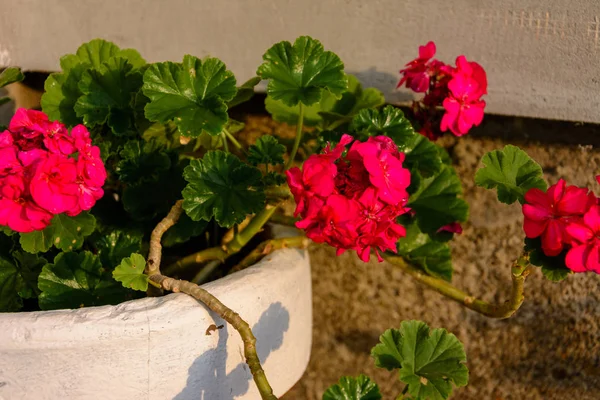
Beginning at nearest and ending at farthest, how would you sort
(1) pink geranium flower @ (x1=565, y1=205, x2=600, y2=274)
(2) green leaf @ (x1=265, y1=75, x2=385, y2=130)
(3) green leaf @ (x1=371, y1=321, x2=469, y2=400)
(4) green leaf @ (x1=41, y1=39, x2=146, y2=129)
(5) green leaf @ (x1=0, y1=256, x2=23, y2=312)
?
(1) pink geranium flower @ (x1=565, y1=205, x2=600, y2=274)
(3) green leaf @ (x1=371, y1=321, x2=469, y2=400)
(5) green leaf @ (x1=0, y1=256, x2=23, y2=312)
(4) green leaf @ (x1=41, y1=39, x2=146, y2=129)
(2) green leaf @ (x1=265, y1=75, x2=385, y2=130)

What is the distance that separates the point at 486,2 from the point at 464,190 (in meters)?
0.40

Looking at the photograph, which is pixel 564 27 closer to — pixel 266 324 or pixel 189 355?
pixel 266 324

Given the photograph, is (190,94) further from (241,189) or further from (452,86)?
(452,86)

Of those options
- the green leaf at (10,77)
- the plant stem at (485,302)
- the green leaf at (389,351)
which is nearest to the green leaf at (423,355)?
the green leaf at (389,351)

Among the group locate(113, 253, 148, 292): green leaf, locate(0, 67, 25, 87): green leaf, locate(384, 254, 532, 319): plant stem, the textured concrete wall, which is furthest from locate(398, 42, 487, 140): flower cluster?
locate(0, 67, 25, 87): green leaf

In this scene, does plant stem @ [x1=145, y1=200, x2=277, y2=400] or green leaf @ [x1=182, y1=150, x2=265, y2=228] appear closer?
plant stem @ [x1=145, y1=200, x2=277, y2=400]

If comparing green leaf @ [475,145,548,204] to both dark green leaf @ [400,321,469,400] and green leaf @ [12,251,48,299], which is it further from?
green leaf @ [12,251,48,299]

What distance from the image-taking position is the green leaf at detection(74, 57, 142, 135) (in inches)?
44.4

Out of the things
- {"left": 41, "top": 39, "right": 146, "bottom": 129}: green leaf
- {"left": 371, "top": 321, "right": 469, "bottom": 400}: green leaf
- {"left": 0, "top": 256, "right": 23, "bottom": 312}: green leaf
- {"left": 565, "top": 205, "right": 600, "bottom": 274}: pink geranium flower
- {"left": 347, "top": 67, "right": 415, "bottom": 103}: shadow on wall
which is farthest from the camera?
{"left": 347, "top": 67, "right": 415, "bottom": 103}: shadow on wall

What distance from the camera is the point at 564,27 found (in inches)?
51.6

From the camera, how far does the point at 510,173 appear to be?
1040 mm

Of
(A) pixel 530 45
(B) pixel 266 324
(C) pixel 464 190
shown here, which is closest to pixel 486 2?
(A) pixel 530 45

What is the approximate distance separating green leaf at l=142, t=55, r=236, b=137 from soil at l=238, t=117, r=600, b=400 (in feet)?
1.46

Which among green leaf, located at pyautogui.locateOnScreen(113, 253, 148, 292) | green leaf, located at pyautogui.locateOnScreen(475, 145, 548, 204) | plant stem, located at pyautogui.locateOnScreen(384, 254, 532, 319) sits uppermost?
green leaf, located at pyautogui.locateOnScreen(475, 145, 548, 204)
